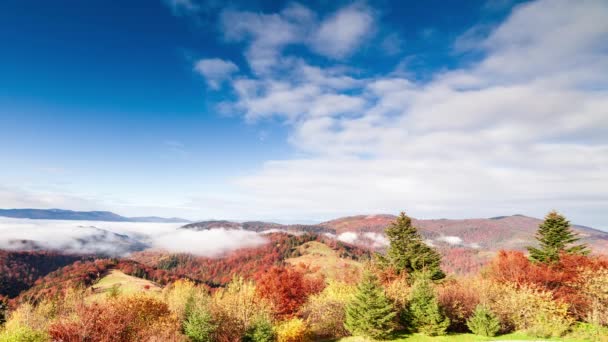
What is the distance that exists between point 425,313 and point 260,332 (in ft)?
66.1

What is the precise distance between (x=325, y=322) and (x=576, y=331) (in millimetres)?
30110

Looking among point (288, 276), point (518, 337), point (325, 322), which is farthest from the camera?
point (288, 276)

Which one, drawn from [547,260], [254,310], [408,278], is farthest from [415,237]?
[254,310]

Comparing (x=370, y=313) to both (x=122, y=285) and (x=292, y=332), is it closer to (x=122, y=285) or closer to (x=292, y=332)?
(x=292, y=332)

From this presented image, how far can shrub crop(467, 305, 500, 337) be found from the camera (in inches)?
1442

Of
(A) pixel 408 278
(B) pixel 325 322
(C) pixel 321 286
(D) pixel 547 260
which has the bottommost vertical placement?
(C) pixel 321 286

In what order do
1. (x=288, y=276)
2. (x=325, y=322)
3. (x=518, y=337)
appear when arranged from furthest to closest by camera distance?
1. (x=288, y=276)
2. (x=325, y=322)
3. (x=518, y=337)

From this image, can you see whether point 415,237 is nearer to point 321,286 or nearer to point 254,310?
point 254,310

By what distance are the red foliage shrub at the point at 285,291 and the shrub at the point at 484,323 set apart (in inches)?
1676

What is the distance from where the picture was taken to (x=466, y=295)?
43656mm

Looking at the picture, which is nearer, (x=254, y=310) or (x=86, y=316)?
(x=86, y=316)

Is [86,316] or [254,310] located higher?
[86,316]

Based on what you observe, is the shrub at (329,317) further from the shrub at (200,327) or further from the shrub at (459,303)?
the shrub at (200,327)

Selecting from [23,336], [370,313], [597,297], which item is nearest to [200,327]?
[23,336]
